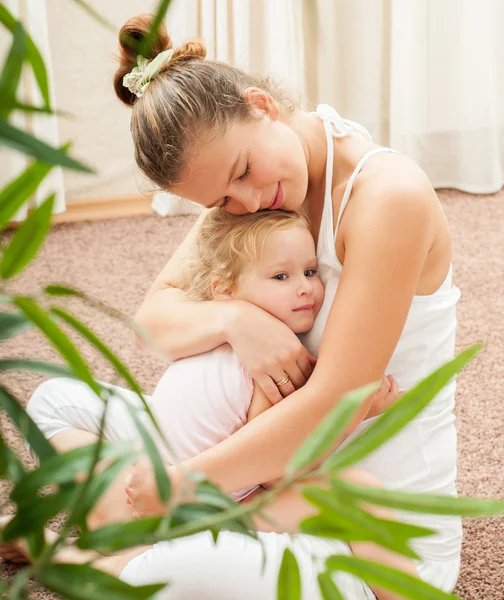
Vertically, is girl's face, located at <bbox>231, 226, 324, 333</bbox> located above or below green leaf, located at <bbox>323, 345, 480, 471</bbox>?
below

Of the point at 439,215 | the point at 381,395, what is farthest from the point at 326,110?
the point at 381,395

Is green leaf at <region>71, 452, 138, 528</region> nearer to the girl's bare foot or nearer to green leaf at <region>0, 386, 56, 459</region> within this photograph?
green leaf at <region>0, 386, 56, 459</region>

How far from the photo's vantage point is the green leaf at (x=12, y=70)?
45 centimetres

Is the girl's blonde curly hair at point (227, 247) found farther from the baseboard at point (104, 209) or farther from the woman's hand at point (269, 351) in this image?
the baseboard at point (104, 209)

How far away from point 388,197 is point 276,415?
353mm

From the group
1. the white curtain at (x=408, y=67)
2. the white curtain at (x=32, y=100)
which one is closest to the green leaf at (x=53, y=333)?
the white curtain at (x=32, y=100)

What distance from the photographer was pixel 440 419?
1398 millimetres

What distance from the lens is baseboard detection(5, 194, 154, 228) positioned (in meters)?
3.16

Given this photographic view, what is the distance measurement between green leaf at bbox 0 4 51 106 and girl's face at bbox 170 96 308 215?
758 millimetres

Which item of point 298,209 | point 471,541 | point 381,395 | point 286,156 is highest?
point 286,156

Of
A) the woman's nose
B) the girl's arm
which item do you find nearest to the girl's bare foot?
the girl's arm

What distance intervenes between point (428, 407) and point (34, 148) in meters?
1.03

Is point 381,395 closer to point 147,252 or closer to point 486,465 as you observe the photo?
point 486,465

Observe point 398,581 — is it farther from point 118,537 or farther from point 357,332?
point 357,332
